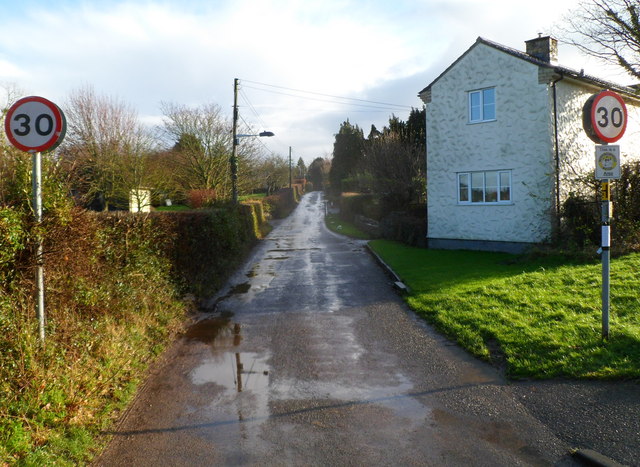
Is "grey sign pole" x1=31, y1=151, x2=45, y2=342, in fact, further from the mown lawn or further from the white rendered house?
the white rendered house

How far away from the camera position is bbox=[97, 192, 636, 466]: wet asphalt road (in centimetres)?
451

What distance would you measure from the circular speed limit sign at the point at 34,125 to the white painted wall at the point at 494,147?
15.0 meters

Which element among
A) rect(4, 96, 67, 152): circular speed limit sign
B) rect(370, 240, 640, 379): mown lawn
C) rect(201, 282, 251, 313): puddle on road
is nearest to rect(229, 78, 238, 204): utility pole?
rect(201, 282, 251, 313): puddle on road

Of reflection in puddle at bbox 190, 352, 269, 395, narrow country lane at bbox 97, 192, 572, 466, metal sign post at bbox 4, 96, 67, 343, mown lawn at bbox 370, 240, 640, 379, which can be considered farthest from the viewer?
mown lawn at bbox 370, 240, 640, 379

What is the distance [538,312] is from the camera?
8.80 metres

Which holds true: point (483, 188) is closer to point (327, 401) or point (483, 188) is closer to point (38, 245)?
point (327, 401)

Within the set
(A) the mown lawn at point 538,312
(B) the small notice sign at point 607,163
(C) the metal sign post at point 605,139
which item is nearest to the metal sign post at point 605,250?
(C) the metal sign post at point 605,139

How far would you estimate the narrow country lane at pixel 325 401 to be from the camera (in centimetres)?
451

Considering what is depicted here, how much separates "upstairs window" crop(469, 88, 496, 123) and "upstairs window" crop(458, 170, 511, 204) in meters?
1.97

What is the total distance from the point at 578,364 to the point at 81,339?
234 inches

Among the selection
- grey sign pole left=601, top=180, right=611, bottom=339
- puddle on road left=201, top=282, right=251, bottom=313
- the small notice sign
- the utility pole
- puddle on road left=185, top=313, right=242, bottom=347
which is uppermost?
the utility pole

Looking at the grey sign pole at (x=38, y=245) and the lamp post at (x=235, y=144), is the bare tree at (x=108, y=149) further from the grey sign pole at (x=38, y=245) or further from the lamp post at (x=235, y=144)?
the grey sign pole at (x=38, y=245)

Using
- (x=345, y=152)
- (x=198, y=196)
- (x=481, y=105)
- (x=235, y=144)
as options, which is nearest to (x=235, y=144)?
(x=235, y=144)

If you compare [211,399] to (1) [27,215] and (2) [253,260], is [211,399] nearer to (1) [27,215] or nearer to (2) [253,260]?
(1) [27,215]
